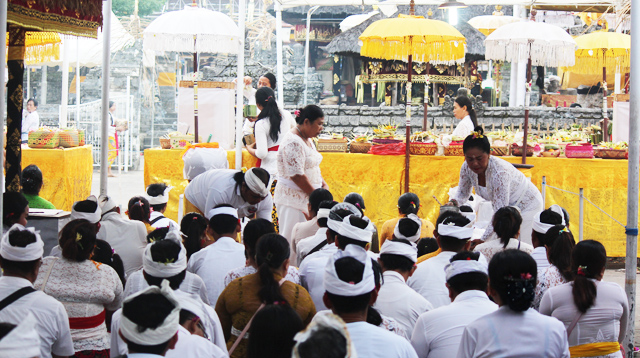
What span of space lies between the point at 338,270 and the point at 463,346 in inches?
23.1

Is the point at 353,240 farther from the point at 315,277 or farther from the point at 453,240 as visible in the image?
the point at 453,240

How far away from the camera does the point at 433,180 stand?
26.0 feet

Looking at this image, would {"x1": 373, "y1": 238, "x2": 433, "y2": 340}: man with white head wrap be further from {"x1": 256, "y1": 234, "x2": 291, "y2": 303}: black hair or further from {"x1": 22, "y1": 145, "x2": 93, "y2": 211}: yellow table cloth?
{"x1": 22, "y1": 145, "x2": 93, "y2": 211}: yellow table cloth

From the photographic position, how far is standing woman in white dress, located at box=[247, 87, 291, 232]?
6918mm

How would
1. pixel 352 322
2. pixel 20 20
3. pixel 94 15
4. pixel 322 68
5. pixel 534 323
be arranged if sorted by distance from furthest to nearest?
1. pixel 322 68
2. pixel 94 15
3. pixel 20 20
4. pixel 534 323
5. pixel 352 322

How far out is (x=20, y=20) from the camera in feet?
15.9

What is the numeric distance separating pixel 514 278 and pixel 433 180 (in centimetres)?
539

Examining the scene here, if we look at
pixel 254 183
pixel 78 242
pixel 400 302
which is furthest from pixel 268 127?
pixel 400 302

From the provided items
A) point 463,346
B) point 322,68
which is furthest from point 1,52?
point 322,68

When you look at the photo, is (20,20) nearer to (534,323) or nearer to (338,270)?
(338,270)

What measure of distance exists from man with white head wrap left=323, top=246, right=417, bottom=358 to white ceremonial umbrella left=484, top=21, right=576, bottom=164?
220 inches

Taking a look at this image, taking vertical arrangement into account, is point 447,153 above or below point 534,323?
above

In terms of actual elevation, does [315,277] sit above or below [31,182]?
below

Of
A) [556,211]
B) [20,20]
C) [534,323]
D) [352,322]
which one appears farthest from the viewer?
[20,20]
